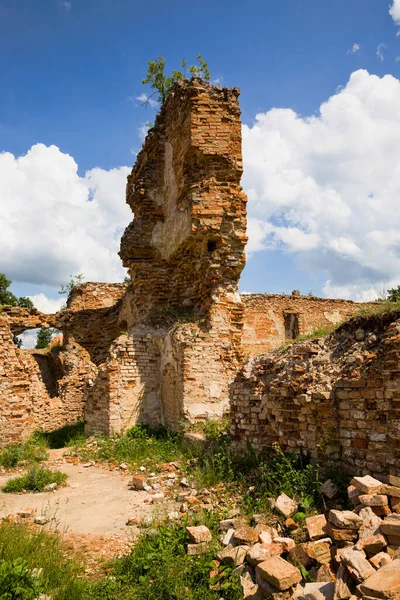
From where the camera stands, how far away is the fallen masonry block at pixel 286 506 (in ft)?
13.6

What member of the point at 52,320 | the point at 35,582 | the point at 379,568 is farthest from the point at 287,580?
the point at 52,320

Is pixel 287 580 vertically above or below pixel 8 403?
below

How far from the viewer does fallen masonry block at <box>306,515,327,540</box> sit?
3.64 meters

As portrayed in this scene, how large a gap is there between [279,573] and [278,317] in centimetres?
1559

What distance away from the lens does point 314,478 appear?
465 centimetres

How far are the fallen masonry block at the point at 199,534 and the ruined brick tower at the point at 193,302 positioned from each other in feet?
14.2

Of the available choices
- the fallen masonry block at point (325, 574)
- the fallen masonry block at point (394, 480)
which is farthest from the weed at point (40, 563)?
the fallen masonry block at point (394, 480)

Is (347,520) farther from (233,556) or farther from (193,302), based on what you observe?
(193,302)

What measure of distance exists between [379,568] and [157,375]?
733 centimetres

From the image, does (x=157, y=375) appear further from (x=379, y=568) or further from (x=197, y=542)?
(x=379, y=568)

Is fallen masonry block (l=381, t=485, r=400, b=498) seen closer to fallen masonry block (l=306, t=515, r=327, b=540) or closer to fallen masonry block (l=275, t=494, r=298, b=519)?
fallen masonry block (l=306, t=515, r=327, b=540)

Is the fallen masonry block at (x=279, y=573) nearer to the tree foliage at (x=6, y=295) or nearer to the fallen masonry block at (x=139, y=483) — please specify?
the fallen masonry block at (x=139, y=483)

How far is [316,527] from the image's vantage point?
12.1 ft

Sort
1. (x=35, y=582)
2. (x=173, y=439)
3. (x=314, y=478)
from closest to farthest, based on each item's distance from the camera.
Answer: (x=35, y=582) → (x=314, y=478) → (x=173, y=439)
